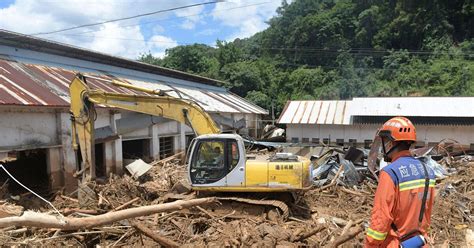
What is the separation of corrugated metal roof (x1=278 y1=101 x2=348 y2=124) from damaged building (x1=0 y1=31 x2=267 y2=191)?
599cm

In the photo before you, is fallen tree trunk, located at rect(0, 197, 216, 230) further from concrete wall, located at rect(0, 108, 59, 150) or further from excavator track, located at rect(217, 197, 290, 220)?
concrete wall, located at rect(0, 108, 59, 150)

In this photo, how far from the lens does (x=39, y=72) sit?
1276 cm

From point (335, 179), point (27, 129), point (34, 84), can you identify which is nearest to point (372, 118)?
point (335, 179)

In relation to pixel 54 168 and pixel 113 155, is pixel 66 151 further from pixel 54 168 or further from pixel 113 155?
pixel 113 155

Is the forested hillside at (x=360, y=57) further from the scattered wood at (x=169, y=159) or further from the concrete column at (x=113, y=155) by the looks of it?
the concrete column at (x=113, y=155)

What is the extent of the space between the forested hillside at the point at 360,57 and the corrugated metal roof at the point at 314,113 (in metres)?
11.2

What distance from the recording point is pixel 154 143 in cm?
1540

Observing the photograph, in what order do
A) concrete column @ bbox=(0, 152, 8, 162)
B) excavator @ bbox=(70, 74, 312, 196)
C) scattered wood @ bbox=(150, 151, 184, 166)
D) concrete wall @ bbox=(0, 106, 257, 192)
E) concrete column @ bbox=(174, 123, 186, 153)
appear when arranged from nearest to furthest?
excavator @ bbox=(70, 74, 312, 196)
concrete column @ bbox=(0, 152, 8, 162)
concrete wall @ bbox=(0, 106, 257, 192)
scattered wood @ bbox=(150, 151, 184, 166)
concrete column @ bbox=(174, 123, 186, 153)

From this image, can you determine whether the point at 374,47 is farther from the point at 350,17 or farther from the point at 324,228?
the point at 324,228

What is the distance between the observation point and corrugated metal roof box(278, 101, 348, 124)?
2225 centimetres

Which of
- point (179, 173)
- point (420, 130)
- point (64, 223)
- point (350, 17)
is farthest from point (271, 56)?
point (64, 223)

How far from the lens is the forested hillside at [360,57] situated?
3753cm

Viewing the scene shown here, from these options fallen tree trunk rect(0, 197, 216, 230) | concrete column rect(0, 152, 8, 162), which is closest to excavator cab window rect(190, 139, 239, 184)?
fallen tree trunk rect(0, 197, 216, 230)

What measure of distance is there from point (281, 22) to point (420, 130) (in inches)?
1755
